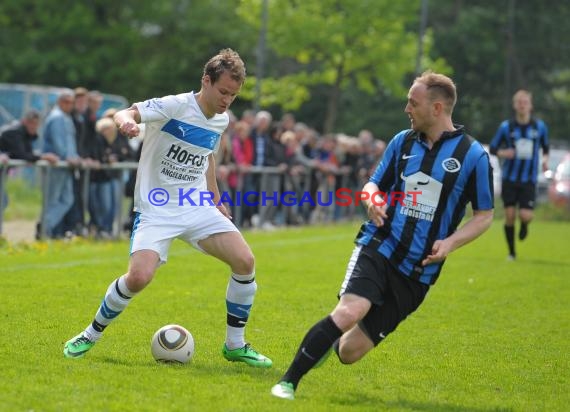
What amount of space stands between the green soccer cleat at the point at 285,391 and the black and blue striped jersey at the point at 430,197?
37.5 inches

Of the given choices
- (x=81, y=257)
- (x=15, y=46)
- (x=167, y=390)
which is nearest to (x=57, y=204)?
(x=81, y=257)

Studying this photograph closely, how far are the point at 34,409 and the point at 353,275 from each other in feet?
6.36

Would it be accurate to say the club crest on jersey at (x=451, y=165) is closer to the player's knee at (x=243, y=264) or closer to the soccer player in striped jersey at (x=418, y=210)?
the soccer player in striped jersey at (x=418, y=210)

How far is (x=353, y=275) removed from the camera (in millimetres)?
6406

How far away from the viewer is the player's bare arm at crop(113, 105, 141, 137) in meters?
6.64

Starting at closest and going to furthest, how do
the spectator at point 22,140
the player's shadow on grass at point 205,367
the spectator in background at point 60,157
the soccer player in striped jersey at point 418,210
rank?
the soccer player in striped jersey at point 418,210, the player's shadow on grass at point 205,367, the spectator at point 22,140, the spectator in background at point 60,157

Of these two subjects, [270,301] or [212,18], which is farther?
[212,18]

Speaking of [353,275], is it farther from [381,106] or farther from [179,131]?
[381,106]

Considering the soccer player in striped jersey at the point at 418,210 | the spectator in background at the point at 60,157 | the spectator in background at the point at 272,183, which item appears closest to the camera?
the soccer player in striped jersey at the point at 418,210

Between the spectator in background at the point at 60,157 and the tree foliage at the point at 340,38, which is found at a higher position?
the tree foliage at the point at 340,38

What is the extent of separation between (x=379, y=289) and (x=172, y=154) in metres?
1.78

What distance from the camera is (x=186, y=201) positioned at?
739cm

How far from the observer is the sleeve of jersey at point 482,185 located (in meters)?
6.52

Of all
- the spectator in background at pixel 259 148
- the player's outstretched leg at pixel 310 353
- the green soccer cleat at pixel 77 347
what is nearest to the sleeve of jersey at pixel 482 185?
the player's outstretched leg at pixel 310 353
